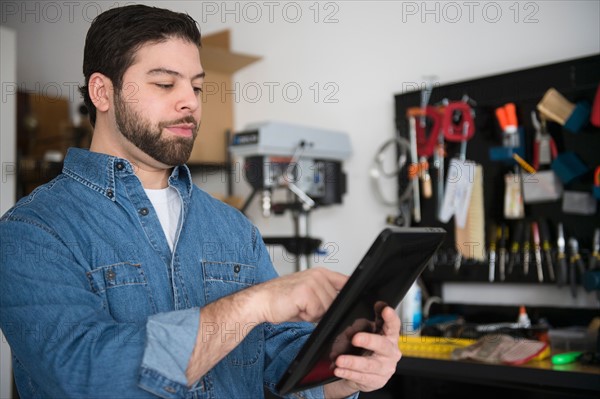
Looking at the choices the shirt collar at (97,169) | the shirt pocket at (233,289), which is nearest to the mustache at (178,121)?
the shirt collar at (97,169)

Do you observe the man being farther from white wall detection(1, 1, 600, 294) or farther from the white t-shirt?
white wall detection(1, 1, 600, 294)

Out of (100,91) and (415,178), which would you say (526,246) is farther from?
(100,91)

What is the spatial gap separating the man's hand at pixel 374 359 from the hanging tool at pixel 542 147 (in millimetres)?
1607

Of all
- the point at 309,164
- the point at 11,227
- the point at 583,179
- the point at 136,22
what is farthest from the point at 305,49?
the point at 11,227

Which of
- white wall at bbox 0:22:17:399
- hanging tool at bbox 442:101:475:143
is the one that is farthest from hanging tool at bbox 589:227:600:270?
white wall at bbox 0:22:17:399

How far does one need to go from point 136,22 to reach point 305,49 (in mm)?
2168

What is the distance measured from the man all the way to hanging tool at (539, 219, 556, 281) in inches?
55.2

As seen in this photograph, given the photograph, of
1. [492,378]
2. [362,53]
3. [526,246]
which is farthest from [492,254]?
[362,53]

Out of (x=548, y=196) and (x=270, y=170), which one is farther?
(x=270, y=170)

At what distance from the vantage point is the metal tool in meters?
2.62

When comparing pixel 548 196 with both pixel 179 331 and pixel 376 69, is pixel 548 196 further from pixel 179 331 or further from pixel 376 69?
pixel 179 331

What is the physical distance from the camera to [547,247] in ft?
8.21

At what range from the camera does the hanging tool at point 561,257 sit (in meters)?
2.42

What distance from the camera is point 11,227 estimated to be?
1.13m
